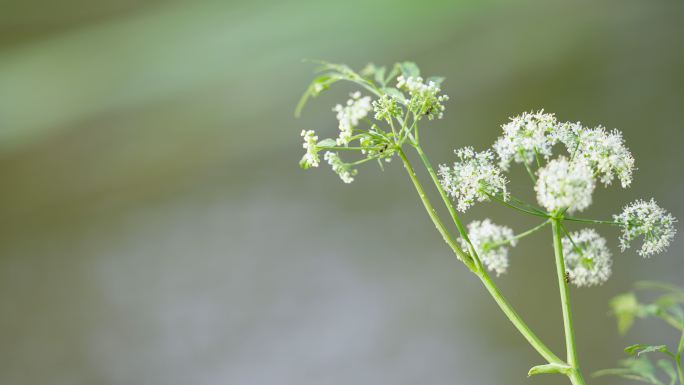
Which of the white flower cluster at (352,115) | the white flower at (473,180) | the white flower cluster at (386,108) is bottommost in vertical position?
the white flower at (473,180)

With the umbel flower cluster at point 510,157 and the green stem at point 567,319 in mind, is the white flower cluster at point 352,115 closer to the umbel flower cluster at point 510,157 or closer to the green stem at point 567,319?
the umbel flower cluster at point 510,157

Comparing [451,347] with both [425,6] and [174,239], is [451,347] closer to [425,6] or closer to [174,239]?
[174,239]

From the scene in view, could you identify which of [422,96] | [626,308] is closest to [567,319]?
[626,308]

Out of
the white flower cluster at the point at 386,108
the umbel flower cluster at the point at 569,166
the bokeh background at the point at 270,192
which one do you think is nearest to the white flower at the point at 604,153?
the umbel flower cluster at the point at 569,166

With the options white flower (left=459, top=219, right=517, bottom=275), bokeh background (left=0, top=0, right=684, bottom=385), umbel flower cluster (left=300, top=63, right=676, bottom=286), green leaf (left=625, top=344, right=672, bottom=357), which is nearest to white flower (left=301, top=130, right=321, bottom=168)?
umbel flower cluster (left=300, top=63, right=676, bottom=286)

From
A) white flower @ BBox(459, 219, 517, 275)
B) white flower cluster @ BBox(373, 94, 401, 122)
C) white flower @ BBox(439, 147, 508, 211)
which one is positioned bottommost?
white flower @ BBox(459, 219, 517, 275)

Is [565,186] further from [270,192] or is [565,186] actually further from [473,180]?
[270,192]

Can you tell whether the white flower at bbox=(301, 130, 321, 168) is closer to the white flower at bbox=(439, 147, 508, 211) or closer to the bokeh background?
the white flower at bbox=(439, 147, 508, 211)
